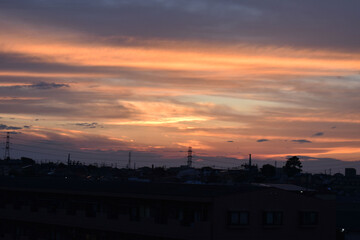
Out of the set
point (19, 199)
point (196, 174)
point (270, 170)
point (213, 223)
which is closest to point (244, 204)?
point (213, 223)

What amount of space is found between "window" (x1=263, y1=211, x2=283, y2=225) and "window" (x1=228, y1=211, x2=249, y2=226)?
1976mm

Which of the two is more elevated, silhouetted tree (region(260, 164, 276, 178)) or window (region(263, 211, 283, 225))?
silhouetted tree (region(260, 164, 276, 178))

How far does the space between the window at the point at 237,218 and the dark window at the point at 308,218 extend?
592cm

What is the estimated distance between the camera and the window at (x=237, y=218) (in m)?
42.7

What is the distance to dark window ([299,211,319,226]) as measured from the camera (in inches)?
1820

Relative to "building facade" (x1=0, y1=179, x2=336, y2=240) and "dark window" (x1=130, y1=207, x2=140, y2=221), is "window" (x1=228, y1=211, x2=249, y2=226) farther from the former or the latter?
"dark window" (x1=130, y1=207, x2=140, y2=221)

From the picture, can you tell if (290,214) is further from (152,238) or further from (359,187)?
(359,187)

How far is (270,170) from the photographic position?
579 feet

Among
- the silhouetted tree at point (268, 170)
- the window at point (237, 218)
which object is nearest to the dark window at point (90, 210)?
the window at point (237, 218)

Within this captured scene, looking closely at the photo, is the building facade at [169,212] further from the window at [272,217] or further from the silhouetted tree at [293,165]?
the silhouetted tree at [293,165]

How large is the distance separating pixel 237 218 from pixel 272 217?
11.8ft

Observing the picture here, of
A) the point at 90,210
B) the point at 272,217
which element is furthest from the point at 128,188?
the point at 272,217

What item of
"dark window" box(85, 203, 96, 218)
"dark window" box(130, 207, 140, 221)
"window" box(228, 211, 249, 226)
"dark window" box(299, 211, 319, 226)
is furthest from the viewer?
"dark window" box(85, 203, 96, 218)

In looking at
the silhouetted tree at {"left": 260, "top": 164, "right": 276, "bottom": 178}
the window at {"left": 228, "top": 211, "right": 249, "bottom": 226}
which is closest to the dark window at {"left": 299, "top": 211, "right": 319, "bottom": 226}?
the window at {"left": 228, "top": 211, "right": 249, "bottom": 226}
